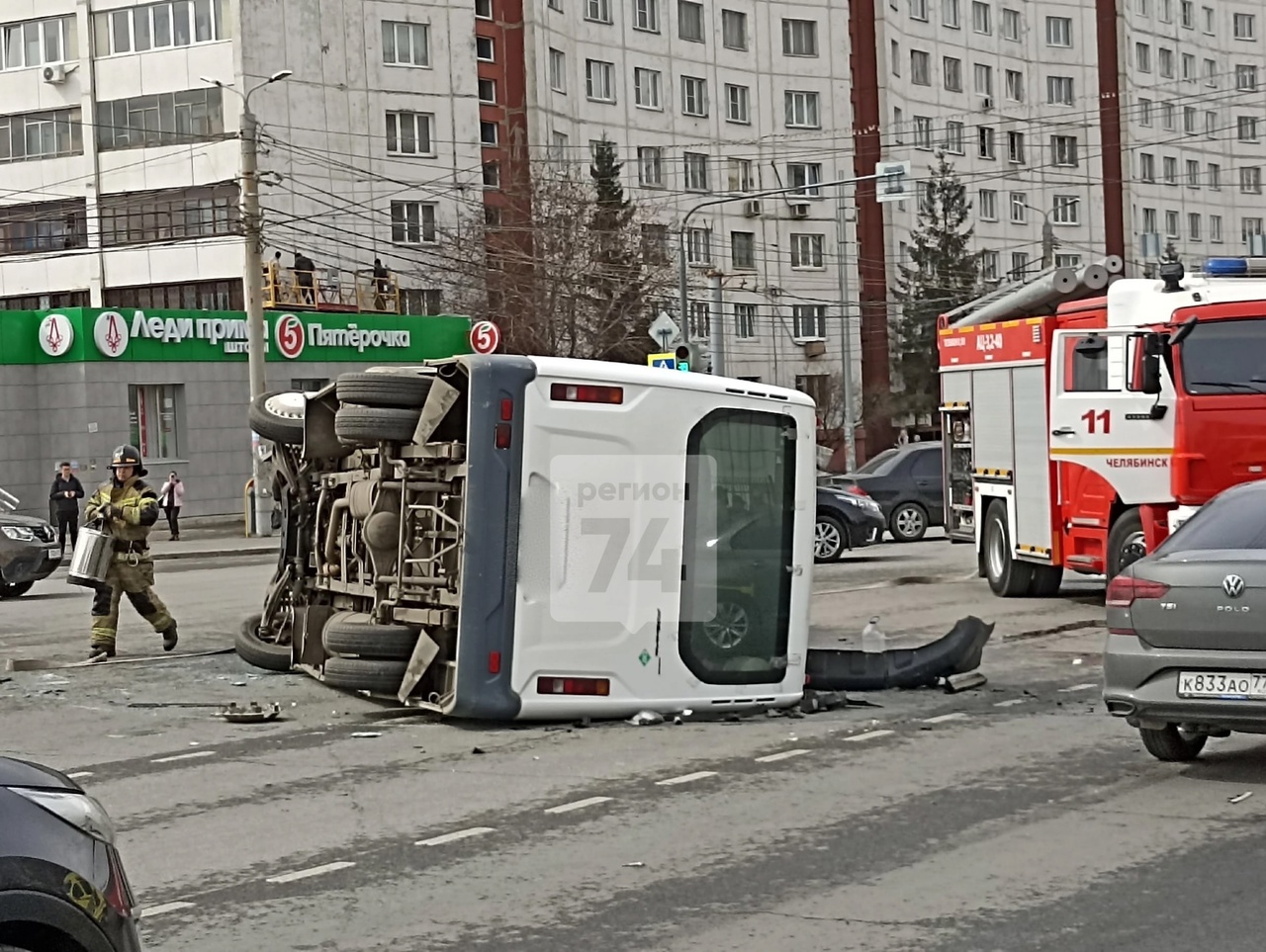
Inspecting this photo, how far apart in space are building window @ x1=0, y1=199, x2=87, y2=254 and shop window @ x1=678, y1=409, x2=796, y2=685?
49386 mm

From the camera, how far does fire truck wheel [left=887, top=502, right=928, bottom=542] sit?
32.4m

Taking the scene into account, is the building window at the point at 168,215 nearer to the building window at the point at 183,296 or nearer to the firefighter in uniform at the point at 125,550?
the building window at the point at 183,296

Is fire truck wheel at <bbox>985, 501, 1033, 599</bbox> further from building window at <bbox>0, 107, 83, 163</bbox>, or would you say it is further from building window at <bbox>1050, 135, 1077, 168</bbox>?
building window at <bbox>1050, 135, 1077, 168</bbox>

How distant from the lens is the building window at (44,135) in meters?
58.2

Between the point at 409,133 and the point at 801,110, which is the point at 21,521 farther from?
the point at 801,110

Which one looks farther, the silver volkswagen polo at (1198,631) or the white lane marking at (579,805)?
the silver volkswagen polo at (1198,631)

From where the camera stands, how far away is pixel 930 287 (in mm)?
74875

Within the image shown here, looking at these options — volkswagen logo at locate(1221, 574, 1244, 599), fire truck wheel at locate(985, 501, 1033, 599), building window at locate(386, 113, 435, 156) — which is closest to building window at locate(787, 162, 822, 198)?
building window at locate(386, 113, 435, 156)

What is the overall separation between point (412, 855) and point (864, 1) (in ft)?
232

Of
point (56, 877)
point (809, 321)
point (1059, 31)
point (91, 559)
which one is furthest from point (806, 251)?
point (56, 877)

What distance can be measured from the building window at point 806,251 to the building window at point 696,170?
4.88 metres

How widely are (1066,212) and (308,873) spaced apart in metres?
81.9

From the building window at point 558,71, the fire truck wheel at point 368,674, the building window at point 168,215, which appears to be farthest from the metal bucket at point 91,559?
the building window at point 558,71

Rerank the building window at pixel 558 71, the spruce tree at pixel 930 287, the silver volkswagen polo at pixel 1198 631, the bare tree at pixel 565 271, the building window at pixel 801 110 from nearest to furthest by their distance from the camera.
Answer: the silver volkswagen polo at pixel 1198 631, the bare tree at pixel 565 271, the building window at pixel 558 71, the building window at pixel 801 110, the spruce tree at pixel 930 287
